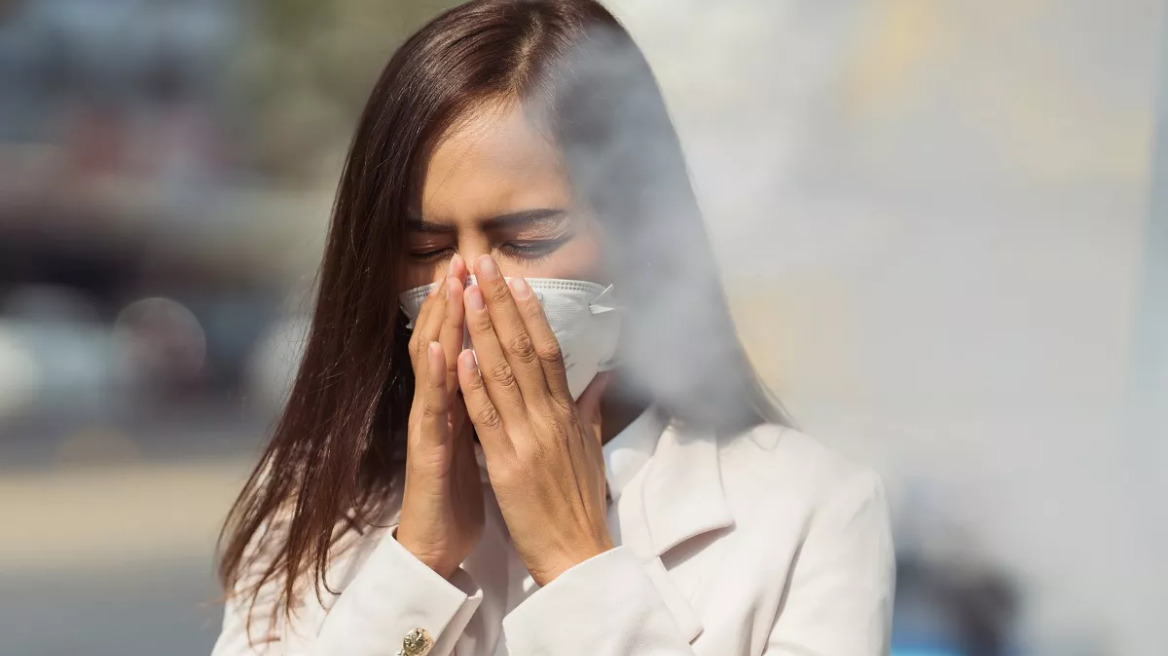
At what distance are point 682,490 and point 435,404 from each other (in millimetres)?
420

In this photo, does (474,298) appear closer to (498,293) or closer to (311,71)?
(498,293)

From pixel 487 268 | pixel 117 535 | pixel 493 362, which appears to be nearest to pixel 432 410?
pixel 493 362

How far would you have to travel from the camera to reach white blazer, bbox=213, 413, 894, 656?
142 centimetres

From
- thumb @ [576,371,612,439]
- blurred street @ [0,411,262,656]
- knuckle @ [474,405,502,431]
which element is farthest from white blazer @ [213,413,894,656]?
blurred street @ [0,411,262,656]

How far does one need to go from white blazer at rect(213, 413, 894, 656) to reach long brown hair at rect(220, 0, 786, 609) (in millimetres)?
99

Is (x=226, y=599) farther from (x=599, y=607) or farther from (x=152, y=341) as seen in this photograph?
(x=152, y=341)

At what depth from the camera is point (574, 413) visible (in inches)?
61.4

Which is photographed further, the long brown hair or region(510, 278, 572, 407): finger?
the long brown hair

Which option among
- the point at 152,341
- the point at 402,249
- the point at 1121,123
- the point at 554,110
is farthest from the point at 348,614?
the point at 152,341

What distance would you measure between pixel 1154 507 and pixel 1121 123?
1.80 feet

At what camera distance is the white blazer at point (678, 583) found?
4.66 feet

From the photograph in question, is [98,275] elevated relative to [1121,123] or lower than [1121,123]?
elevated

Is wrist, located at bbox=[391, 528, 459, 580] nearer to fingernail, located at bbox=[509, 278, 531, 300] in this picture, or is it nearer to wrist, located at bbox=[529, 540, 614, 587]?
wrist, located at bbox=[529, 540, 614, 587]

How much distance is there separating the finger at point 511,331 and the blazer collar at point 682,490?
1.00 feet
